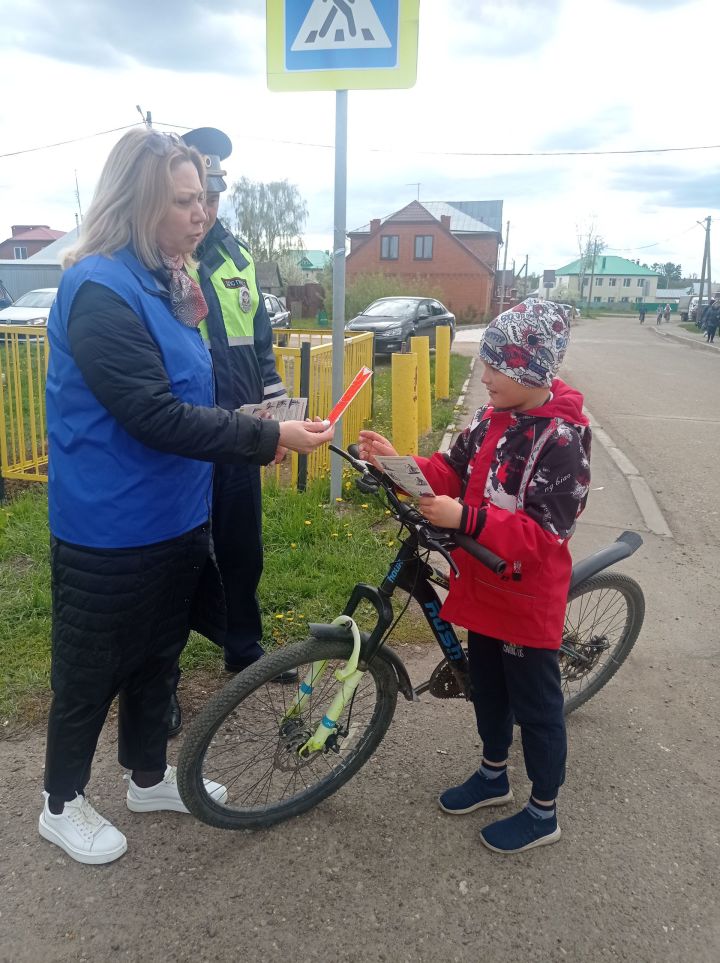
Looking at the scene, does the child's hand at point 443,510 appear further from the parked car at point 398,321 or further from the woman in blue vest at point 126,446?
the parked car at point 398,321

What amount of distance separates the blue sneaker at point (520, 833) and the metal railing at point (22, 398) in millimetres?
4476

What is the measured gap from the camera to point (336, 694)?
7.93ft

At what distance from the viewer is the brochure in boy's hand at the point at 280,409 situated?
2.18 meters

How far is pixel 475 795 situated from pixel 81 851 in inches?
51.4

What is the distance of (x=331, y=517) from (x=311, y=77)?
2.68 meters

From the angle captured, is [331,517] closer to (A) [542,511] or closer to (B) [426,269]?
(A) [542,511]

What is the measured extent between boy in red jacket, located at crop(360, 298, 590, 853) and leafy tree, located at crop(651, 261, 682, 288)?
128m

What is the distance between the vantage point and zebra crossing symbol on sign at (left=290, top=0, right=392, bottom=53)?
3957mm

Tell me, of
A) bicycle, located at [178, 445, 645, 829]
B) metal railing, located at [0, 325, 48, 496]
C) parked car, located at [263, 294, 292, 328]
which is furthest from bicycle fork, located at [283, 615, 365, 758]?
parked car, located at [263, 294, 292, 328]

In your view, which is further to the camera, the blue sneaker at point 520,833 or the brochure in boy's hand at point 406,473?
the blue sneaker at point 520,833

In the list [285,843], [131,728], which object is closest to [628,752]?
[285,843]

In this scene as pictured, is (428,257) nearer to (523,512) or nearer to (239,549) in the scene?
(239,549)

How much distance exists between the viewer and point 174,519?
2.12m

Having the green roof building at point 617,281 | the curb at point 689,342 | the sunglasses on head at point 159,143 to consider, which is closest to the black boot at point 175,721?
the sunglasses on head at point 159,143
